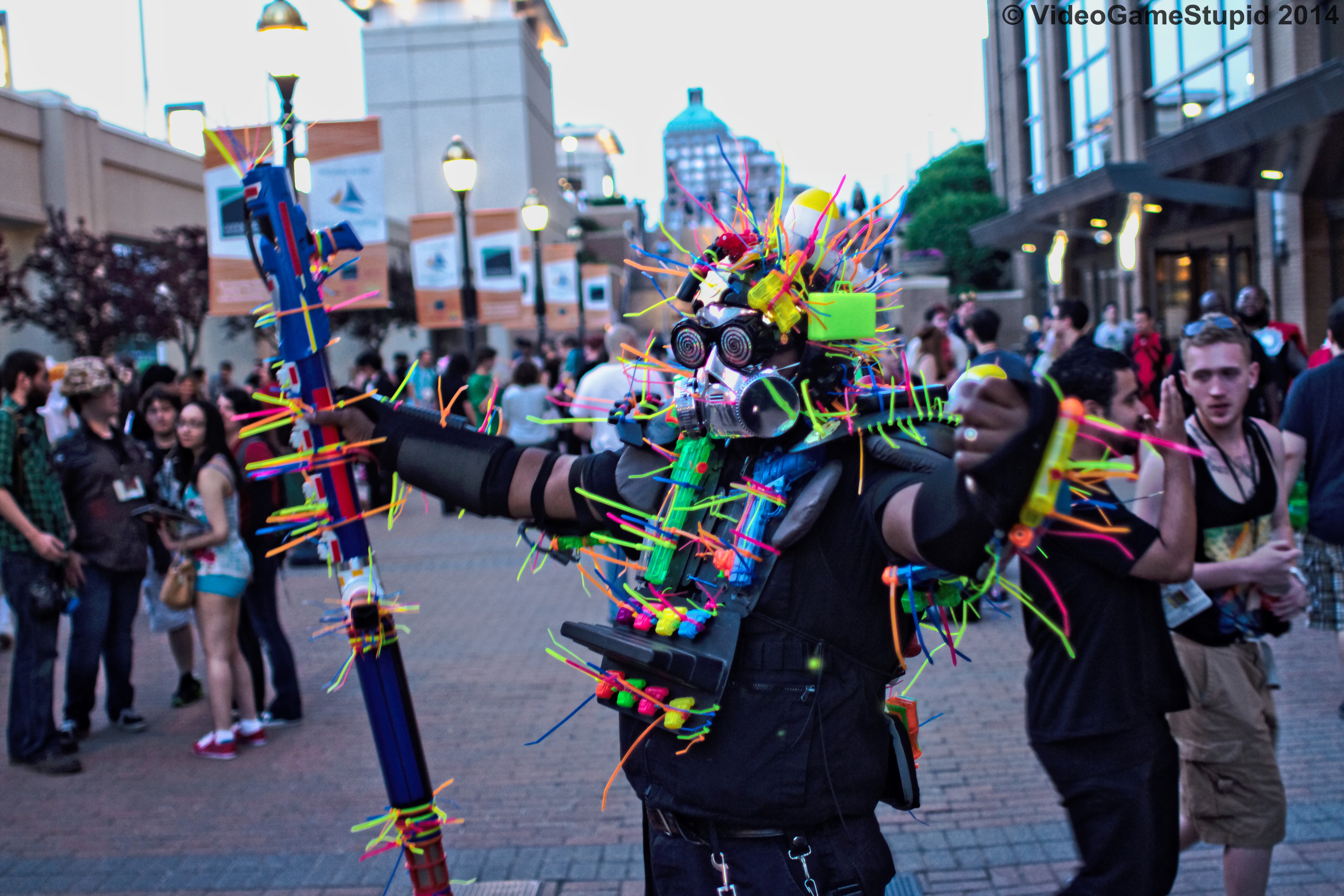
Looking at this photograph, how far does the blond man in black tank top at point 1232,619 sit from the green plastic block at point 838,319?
4.23ft

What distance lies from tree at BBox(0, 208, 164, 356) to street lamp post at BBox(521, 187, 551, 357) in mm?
7125

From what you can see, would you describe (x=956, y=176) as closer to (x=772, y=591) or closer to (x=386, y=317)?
(x=386, y=317)

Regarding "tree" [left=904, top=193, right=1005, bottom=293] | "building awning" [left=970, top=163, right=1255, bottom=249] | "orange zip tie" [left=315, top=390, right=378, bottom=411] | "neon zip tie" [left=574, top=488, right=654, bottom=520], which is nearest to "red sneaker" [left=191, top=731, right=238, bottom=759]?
"orange zip tie" [left=315, top=390, right=378, bottom=411]

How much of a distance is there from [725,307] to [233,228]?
7.99m

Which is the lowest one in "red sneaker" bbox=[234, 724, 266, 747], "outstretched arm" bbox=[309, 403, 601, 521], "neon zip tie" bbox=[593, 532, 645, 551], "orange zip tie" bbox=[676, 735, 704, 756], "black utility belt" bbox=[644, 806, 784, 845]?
"red sneaker" bbox=[234, 724, 266, 747]

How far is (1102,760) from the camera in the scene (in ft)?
8.91

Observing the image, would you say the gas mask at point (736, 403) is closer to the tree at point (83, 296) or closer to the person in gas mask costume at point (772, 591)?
the person in gas mask costume at point (772, 591)

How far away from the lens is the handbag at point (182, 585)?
5699 millimetres

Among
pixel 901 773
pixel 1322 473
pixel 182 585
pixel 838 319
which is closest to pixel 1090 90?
pixel 1322 473

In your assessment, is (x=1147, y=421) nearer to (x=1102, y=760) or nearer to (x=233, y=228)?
(x=1102, y=760)

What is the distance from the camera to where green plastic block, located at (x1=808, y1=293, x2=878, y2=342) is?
2314 millimetres

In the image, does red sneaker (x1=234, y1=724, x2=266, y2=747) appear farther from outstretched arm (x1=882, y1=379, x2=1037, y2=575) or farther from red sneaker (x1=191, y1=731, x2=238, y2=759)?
outstretched arm (x1=882, y1=379, x2=1037, y2=575)

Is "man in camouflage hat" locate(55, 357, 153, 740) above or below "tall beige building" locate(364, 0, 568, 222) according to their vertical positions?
below

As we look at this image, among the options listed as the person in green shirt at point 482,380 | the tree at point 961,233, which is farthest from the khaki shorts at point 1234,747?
the tree at point 961,233
